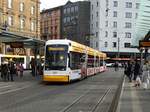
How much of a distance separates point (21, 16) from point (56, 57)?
62.1m

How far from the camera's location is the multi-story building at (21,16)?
87375mm

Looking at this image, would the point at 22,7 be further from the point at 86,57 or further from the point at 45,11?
the point at 45,11

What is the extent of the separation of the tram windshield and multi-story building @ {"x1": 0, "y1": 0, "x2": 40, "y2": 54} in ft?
167

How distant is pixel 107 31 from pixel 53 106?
116978 mm

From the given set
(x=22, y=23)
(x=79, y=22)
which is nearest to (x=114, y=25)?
(x=79, y=22)

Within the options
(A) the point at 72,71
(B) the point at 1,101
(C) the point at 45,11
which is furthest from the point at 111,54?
(B) the point at 1,101

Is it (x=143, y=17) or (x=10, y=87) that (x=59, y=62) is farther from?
(x=143, y=17)

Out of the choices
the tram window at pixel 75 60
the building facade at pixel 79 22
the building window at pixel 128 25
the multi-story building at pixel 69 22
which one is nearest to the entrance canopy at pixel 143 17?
the tram window at pixel 75 60

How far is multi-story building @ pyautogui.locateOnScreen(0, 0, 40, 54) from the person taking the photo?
87375 millimetres

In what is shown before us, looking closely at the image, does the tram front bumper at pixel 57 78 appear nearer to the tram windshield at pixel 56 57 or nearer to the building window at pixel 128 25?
the tram windshield at pixel 56 57

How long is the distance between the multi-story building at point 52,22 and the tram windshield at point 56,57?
11431 centimetres

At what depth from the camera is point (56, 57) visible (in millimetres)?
34094

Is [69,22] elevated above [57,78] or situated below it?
above

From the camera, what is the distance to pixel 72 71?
3484 cm
